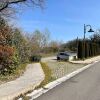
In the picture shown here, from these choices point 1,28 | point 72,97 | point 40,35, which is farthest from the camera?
point 40,35

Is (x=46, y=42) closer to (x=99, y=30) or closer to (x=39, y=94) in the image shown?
(x=99, y=30)

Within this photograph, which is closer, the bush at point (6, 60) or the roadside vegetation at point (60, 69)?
the bush at point (6, 60)

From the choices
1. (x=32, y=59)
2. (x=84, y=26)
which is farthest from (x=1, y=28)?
(x=84, y=26)

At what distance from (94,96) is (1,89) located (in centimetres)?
361

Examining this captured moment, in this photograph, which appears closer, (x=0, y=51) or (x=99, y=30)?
(x=0, y=51)

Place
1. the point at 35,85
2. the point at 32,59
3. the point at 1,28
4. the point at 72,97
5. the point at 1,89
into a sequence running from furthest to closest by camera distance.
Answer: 1. the point at 32,59
2. the point at 1,28
3. the point at 35,85
4. the point at 1,89
5. the point at 72,97

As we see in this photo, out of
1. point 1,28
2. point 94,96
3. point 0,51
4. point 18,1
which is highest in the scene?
point 18,1

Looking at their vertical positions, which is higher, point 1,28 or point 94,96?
point 1,28

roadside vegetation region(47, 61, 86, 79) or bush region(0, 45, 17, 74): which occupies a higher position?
bush region(0, 45, 17, 74)

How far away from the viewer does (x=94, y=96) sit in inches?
509

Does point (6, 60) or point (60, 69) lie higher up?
point (6, 60)

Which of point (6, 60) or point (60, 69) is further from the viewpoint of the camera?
point (60, 69)

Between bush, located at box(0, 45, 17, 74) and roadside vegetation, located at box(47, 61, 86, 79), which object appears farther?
roadside vegetation, located at box(47, 61, 86, 79)

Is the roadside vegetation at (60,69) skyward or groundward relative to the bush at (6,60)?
groundward
